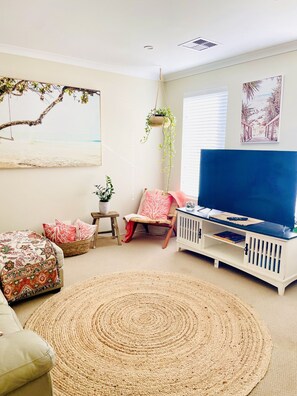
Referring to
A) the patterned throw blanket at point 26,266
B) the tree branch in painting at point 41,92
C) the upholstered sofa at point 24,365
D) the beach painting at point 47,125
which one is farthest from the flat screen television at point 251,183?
the upholstered sofa at point 24,365

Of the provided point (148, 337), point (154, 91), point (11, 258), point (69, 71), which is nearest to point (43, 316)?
point (11, 258)

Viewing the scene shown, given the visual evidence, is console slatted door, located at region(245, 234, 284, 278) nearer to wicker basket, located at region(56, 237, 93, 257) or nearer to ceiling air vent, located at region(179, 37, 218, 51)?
wicker basket, located at region(56, 237, 93, 257)

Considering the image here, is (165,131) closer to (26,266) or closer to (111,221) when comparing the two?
(111,221)

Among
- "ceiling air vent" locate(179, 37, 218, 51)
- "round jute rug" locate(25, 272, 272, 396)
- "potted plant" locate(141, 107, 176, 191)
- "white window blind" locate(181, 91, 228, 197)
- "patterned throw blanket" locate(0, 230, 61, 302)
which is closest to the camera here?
"round jute rug" locate(25, 272, 272, 396)

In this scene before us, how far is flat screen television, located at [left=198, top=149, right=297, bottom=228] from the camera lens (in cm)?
288

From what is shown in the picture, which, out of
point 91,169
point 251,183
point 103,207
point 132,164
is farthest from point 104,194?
point 251,183

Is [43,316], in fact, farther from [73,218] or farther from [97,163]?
[97,163]

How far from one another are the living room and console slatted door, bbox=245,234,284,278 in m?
0.19

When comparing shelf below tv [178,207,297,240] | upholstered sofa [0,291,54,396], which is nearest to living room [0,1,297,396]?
shelf below tv [178,207,297,240]

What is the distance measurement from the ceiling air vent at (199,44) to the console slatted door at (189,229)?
1.95 m

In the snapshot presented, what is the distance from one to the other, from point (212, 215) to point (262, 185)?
2.47 ft

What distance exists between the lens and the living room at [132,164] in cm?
278

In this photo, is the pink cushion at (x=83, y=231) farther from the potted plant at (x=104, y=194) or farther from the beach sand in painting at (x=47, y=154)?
the beach sand in painting at (x=47, y=154)

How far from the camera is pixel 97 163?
4.28 meters
